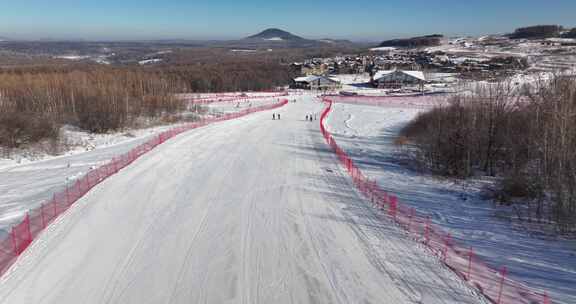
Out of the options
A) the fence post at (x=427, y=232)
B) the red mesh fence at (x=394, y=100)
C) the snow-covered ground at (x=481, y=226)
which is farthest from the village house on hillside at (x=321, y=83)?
the fence post at (x=427, y=232)

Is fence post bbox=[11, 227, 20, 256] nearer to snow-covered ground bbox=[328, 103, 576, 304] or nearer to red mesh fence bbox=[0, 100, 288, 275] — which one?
red mesh fence bbox=[0, 100, 288, 275]

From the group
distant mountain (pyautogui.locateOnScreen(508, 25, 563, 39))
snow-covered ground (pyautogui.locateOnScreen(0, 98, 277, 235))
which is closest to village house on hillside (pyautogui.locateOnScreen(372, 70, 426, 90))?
snow-covered ground (pyautogui.locateOnScreen(0, 98, 277, 235))

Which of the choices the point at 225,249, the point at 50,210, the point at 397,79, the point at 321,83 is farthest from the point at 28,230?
the point at 397,79

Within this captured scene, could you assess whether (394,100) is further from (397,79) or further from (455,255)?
(455,255)

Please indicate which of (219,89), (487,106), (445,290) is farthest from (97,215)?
(219,89)

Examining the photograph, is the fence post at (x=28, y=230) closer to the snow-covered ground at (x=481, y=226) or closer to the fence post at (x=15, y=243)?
the fence post at (x=15, y=243)
